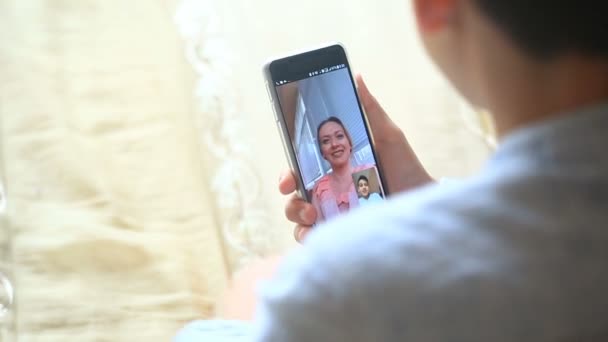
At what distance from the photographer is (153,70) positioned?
2.96ft

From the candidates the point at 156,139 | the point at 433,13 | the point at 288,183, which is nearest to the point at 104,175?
the point at 156,139

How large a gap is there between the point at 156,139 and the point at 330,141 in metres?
0.30

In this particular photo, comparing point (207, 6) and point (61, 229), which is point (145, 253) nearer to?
point (61, 229)

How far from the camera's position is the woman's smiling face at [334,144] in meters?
0.63

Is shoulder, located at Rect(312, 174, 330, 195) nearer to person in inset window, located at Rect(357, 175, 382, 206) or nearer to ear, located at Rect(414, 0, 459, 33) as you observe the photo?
person in inset window, located at Rect(357, 175, 382, 206)

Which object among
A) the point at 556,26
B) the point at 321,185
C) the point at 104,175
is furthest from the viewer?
A: the point at 104,175

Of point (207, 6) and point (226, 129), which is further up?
point (207, 6)

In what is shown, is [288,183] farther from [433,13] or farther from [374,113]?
[433,13]

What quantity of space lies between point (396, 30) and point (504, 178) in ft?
2.15

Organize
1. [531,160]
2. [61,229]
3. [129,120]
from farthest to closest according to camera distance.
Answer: [129,120] < [61,229] < [531,160]

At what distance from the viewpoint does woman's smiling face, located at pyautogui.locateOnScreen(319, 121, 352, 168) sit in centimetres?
63

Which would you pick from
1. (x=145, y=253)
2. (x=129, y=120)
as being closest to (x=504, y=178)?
(x=145, y=253)

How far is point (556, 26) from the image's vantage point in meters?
0.31

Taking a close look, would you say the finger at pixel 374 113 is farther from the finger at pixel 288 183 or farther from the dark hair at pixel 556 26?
the dark hair at pixel 556 26
